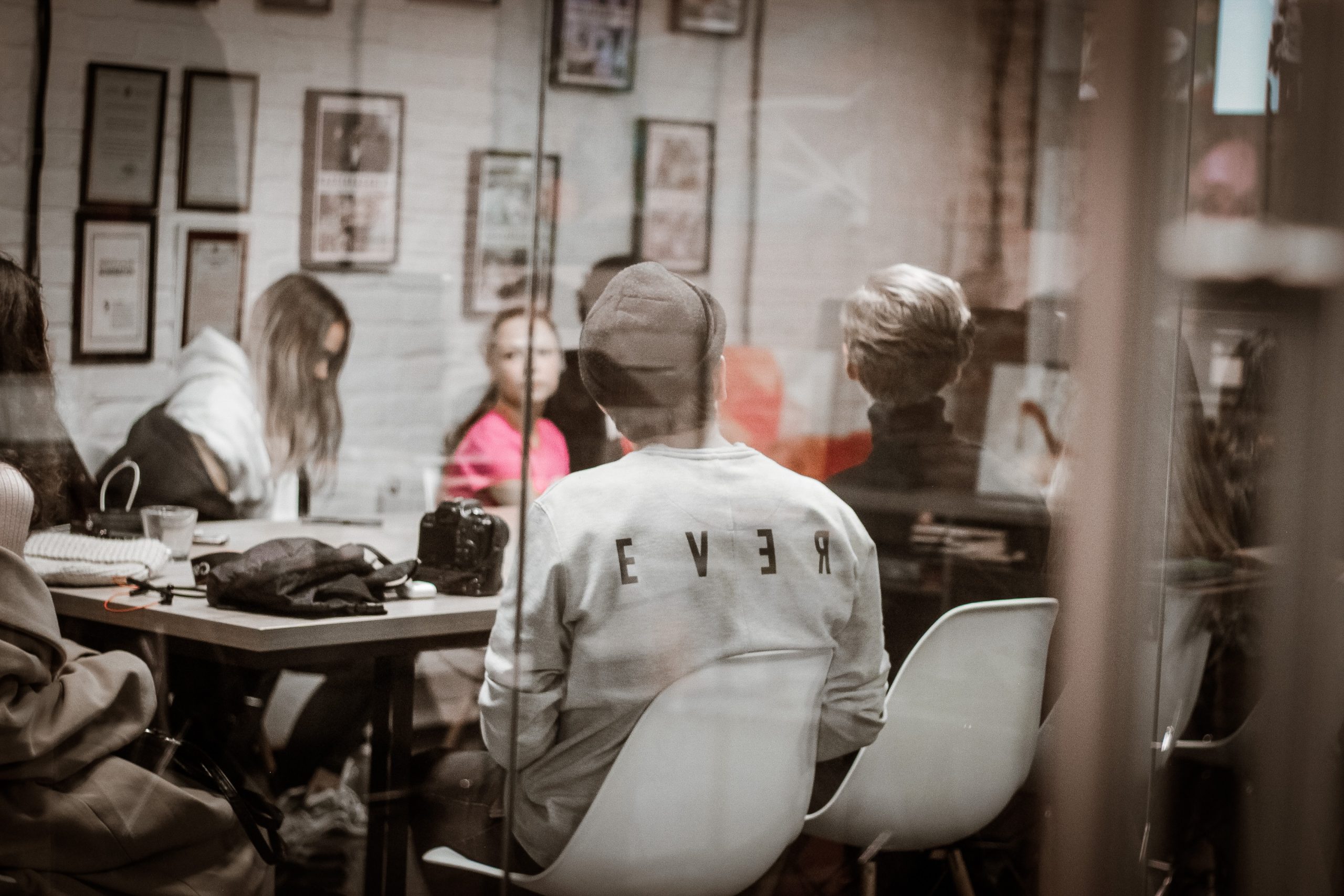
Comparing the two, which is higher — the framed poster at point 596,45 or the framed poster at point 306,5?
the framed poster at point 306,5

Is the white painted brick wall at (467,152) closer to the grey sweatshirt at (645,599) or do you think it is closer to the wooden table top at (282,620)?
the grey sweatshirt at (645,599)

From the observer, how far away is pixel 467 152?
2.19 m

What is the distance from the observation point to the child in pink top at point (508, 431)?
1711 millimetres

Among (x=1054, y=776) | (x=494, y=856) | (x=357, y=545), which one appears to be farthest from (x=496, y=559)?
(x=1054, y=776)

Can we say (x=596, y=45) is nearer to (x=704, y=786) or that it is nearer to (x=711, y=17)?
(x=711, y=17)

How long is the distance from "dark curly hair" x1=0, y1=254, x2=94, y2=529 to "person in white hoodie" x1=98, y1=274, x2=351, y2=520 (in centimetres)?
39

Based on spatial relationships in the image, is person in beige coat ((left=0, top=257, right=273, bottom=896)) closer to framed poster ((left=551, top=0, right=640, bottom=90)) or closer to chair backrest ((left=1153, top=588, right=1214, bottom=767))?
framed poster ((left=551, top=0, right=640, bottom=90))

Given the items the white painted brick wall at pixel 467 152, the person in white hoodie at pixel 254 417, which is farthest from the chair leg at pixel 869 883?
the person in white hoodie at pixel 254 417

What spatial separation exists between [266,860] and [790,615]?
0.87 meters

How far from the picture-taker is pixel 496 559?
6.22 ft

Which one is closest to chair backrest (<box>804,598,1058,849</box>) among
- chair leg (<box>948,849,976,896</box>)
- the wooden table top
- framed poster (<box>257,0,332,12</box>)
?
chair leg (<box>948,849,976,896</box>)

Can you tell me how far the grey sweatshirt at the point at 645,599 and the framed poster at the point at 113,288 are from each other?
3.81 feet

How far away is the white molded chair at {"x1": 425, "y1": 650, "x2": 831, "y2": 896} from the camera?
1598mm

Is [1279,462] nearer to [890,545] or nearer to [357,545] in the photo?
[890,545]
